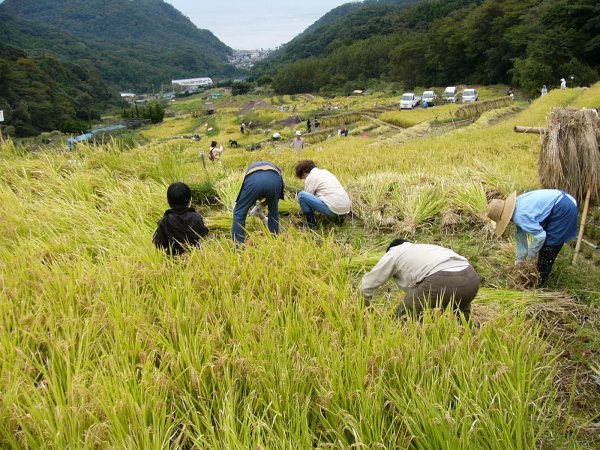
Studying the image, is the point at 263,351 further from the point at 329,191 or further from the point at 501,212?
the point at 329,191

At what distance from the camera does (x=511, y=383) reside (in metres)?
1.86

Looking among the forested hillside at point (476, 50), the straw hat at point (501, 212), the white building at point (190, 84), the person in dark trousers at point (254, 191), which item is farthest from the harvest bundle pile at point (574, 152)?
the white building at point (190, 84)

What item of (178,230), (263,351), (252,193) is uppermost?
(252,193)

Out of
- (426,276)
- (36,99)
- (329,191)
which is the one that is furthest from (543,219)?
(36,99)

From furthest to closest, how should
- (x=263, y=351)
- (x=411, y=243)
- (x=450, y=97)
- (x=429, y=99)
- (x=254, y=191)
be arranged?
(x=450, y=97), (x=429, y=99), (x=254, y=191), (x=411, y=243), (x=263, y=351)

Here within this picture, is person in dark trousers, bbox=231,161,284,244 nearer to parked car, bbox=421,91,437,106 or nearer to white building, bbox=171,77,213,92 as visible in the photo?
parked car, bbox=421,91,437,106

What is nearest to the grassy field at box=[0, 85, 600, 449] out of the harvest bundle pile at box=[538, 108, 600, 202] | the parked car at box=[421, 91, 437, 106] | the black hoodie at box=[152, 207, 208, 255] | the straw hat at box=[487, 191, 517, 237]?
the black hoodie at box=[152, 207, 208, 255]

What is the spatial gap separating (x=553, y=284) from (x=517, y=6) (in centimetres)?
5652

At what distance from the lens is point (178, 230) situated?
3.48 meters

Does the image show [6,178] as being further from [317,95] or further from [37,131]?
[317,95]

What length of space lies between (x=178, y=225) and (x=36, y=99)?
243 ft

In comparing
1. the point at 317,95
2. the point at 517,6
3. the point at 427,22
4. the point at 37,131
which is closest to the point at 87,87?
the point at 37,131

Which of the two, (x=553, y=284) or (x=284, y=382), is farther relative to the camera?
(x=553, y=284)

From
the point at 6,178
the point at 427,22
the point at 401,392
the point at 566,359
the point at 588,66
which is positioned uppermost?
the point at 427,22
